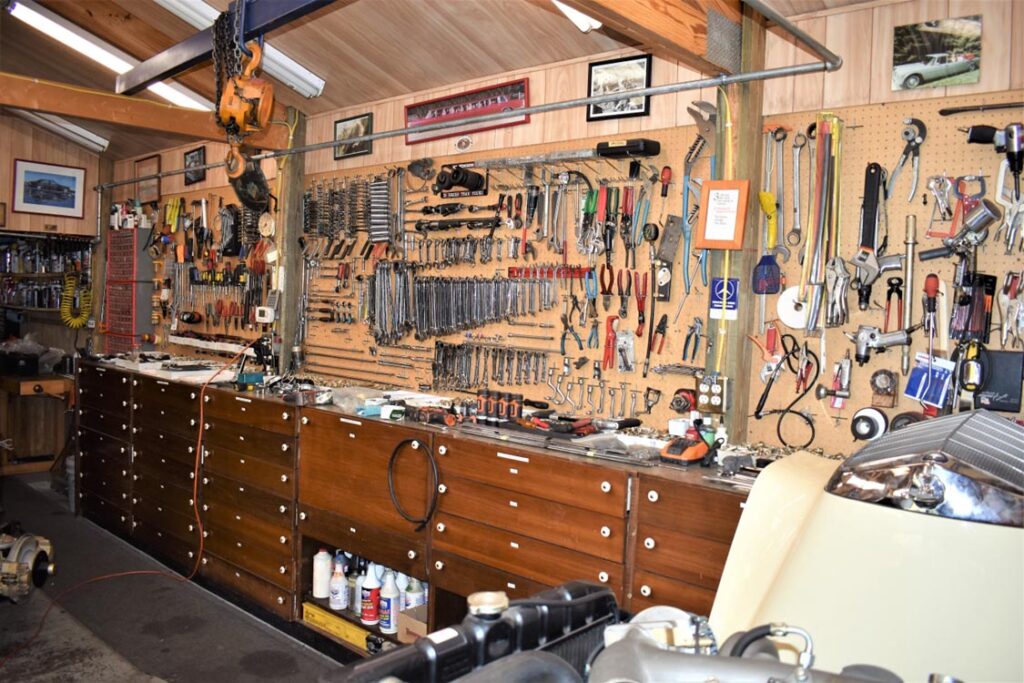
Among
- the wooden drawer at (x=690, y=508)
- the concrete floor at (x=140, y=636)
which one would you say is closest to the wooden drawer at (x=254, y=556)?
the concrete floor at (x=140, y=636)

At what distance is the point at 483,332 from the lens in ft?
12.4

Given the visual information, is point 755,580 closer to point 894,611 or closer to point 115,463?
point 894,611

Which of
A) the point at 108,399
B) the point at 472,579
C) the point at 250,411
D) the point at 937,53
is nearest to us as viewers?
the point at 937,53

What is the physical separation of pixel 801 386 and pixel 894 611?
1817mm

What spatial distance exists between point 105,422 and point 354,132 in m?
2.69

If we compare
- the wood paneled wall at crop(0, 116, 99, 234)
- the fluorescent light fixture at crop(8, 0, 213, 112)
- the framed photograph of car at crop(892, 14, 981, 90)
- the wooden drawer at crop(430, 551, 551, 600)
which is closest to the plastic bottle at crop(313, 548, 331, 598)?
the wooden drawer at crop(430, 551, 551, 600)

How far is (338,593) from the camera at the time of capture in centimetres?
369

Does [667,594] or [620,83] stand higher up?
[620,83]

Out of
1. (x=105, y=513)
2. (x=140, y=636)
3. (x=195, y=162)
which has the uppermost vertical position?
(x=195, y=162)

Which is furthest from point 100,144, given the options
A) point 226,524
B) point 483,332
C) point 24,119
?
point 483,332

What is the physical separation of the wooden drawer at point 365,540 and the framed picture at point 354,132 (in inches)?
80.5

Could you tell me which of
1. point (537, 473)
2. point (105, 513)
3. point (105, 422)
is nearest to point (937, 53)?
point (537, 473)

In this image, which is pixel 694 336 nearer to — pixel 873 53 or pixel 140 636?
pixel 873 53

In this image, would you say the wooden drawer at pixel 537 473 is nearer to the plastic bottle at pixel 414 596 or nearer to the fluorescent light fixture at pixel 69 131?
the plastic bottle at pixel 414 596
